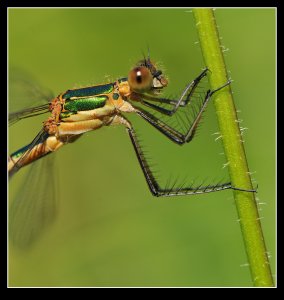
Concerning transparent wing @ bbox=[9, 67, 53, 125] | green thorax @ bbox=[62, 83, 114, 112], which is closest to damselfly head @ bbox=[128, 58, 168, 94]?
green thorax @ bbox=[62, 83, 114, 112]

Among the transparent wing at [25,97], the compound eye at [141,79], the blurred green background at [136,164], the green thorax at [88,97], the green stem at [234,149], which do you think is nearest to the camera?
the green stem at [234,149]

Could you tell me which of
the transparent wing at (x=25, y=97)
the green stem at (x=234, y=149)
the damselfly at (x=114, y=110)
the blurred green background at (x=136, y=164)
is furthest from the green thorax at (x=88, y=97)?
the green stem at (x=234, y=149)

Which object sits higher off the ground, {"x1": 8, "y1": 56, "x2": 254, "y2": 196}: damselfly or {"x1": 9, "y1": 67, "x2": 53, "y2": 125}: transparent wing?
{"x1": 9, "y1": 67, "x2": 53, "y2": 125}: transparent wing

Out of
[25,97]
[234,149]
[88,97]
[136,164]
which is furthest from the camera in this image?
[136,164]

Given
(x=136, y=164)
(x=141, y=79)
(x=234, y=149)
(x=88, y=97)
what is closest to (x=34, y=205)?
(x=88, y=97)

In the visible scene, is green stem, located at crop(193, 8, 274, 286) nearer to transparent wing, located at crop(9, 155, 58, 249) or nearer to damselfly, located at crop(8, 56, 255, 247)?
damselfly, located at crop(8, 56, 255, 247)

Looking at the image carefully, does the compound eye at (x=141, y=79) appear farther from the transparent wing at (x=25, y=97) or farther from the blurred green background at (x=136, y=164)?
the blurred green background at (x=136, y=164)

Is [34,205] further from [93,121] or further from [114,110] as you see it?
[114,110]
